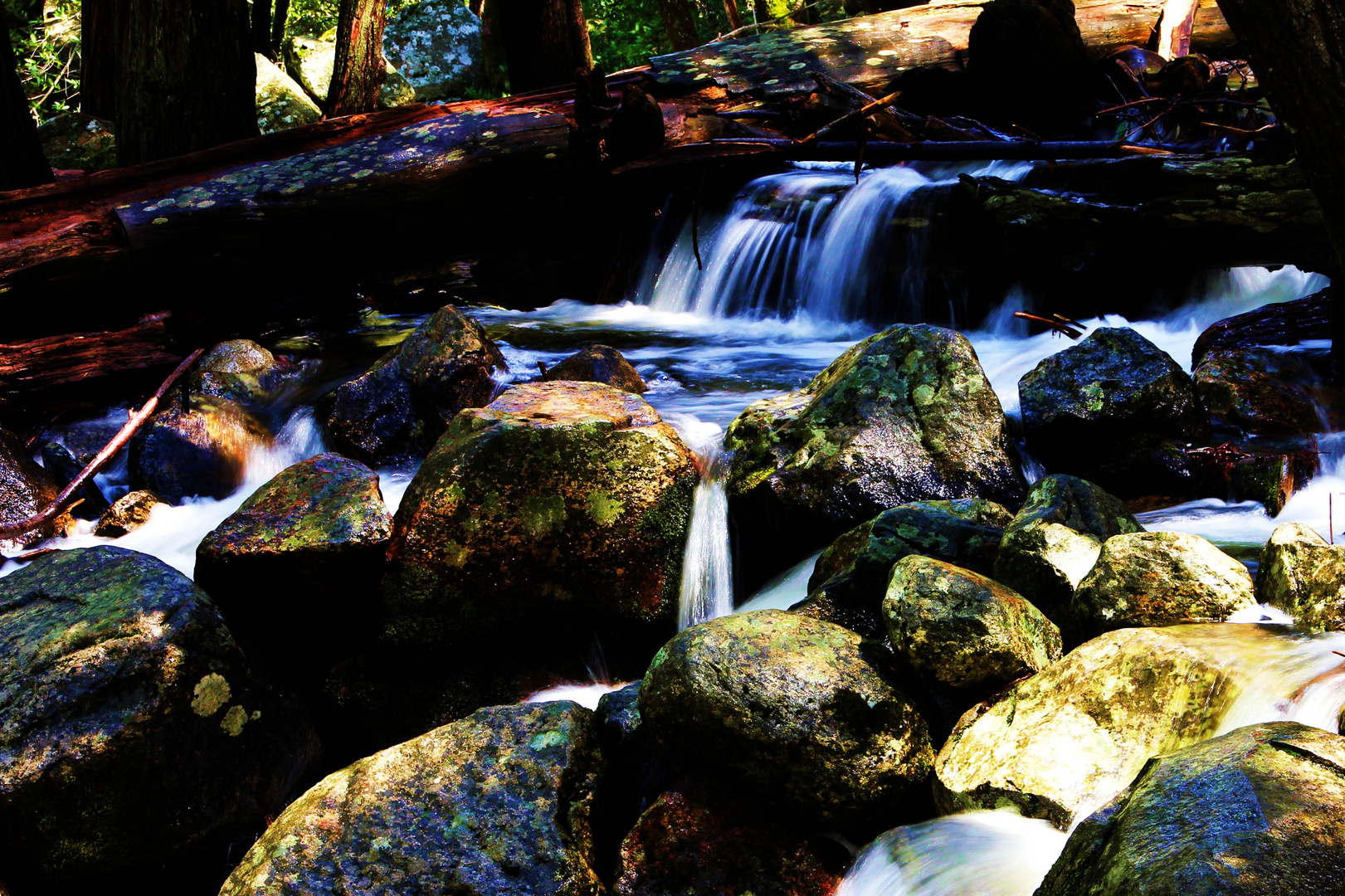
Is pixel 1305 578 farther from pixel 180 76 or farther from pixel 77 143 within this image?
pixel 77 143

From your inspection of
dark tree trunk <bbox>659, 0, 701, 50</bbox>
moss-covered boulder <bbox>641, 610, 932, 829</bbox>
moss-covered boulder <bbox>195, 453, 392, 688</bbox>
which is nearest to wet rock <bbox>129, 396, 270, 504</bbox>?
moss-covered boulder <bbox>195, 453, 392, 688</bbox>

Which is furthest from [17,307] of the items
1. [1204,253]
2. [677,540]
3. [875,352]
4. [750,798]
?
[1204,253]

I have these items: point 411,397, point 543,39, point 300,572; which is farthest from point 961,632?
point 543,39

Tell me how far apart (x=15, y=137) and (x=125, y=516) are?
3679mm

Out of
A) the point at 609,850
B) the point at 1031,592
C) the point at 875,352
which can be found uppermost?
the point at 875,352

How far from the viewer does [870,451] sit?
4137mm

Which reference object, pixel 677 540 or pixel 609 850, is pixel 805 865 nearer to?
pixel 609 850

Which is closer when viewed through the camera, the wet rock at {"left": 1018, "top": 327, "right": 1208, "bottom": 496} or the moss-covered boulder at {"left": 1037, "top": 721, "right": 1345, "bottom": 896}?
the moss-covered boulder at {"left": 1037, "top": 721, "right": 1345, "bottom": 896}

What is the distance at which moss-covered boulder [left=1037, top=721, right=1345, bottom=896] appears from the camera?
1654 mm

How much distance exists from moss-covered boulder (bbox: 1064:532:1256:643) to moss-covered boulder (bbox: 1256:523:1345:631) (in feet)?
0.28

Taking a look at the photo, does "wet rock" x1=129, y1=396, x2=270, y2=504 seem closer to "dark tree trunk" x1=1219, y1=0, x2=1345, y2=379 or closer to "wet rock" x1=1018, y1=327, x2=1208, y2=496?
"wet rock" x1=1018, y1=327, x2=1208, y2=496

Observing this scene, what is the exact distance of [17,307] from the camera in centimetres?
617

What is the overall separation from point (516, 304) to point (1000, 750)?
6053 millimetres

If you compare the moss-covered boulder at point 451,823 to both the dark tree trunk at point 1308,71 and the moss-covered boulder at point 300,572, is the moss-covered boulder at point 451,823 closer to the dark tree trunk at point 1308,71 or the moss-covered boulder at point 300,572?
the moss-covered boulder at point 300,572
